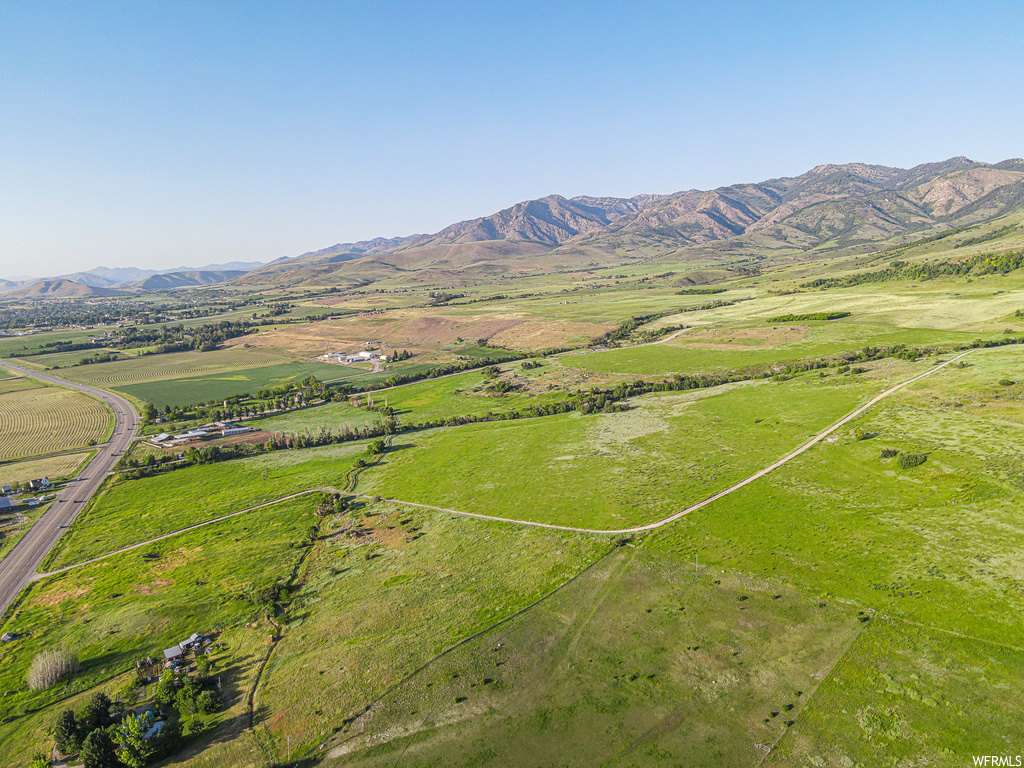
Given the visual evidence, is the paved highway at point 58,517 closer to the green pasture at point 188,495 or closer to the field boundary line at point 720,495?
the green pasture at point 188,495

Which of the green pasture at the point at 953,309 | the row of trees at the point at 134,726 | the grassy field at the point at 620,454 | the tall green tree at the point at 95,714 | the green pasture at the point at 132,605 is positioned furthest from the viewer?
the green pasture at the point at 953,309

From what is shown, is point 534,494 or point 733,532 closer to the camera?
point 733,532

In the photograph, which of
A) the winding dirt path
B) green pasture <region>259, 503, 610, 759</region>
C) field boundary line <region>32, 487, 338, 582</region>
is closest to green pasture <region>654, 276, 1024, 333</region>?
the winding dirt path

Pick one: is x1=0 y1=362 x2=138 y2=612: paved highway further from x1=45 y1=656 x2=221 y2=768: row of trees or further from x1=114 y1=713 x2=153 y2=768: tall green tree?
x1=114 y1=713 x2=153 y2=768: tall green tree

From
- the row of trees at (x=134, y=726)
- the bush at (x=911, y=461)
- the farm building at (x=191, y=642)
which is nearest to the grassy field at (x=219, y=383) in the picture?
the farm building at (x=191, y=642)

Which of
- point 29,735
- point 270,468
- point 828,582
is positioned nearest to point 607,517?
point 828,582

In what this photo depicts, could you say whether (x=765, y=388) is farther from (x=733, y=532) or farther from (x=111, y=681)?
(x=111, y=681)

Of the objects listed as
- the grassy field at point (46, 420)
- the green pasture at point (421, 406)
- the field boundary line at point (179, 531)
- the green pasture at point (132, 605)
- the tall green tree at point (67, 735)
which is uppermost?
the grassy field at point (46, 420)
